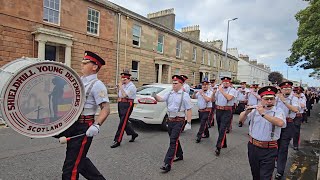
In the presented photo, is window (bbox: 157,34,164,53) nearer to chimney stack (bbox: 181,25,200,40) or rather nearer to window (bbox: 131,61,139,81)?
window (bbox: 131,61,139,81)

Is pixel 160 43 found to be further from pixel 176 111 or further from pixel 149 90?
pixel 176 111

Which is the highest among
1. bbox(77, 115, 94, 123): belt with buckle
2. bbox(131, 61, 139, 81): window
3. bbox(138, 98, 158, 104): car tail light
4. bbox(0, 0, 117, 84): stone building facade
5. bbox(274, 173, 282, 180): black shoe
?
bbox(0, 0, 117, 84): stone building facade

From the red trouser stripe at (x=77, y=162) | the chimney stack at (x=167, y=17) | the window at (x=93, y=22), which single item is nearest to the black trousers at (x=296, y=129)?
the red trouser stripe at (x=77, y=162)

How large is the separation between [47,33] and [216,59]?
27111mm

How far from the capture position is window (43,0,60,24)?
14.4 meters

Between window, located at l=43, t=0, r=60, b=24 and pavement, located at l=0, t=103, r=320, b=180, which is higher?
window, located at l=43, t=0, r=60, b=24

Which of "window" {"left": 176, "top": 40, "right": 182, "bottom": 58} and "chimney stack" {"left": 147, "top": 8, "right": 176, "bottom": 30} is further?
"window" {"left": 176, "top": 40, "right": 182, "bottom": 58}

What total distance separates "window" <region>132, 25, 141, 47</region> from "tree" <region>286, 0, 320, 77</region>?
12.5 meters

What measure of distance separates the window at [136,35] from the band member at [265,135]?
59.6 feet

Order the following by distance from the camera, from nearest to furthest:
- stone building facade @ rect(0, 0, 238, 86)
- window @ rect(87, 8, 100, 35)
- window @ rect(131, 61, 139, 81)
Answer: stone building facade @ rect(0, 0, 238, 86), window @ rect(87, 8, 100, 35), window @ rect(131, 61, 139, 81)

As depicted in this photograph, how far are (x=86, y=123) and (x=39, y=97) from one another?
0.63m

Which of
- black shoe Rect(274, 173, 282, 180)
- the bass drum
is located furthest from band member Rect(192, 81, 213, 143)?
the bass drum

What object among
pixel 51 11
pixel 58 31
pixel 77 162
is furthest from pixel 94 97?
pixel 51 11

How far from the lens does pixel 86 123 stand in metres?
2.83
